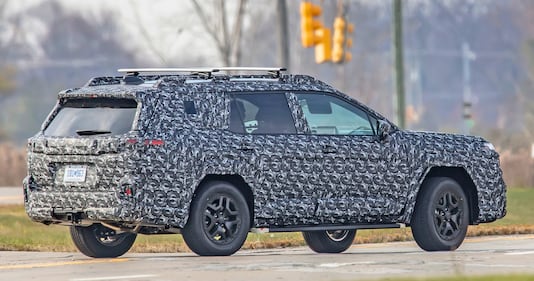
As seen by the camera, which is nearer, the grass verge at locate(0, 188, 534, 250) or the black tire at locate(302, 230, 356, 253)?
the black tire at locate(302, 230, 356, 253)

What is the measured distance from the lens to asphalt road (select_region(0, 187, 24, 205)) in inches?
1166

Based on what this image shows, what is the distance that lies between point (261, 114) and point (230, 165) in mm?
812

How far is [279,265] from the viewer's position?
1478cm

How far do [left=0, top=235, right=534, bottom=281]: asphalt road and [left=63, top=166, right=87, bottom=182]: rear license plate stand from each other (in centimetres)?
74

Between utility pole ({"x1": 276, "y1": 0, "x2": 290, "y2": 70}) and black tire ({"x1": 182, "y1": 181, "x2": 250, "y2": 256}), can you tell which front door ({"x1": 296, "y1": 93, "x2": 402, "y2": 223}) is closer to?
black tire ({"x1": 182, "y1": 181, "x2": 250, "y2": 256})

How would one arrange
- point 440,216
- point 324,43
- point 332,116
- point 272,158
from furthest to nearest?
point 324,43, point 440,216, point 332,116, point 272,158

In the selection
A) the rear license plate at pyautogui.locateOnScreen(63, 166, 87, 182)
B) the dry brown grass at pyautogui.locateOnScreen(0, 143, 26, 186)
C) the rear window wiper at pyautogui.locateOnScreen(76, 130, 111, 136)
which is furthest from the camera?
the dry brown grass at pyautogui.locateOnScreen(0, 143, 26, 186)

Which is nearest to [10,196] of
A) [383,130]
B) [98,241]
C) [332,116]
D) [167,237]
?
[167,237]

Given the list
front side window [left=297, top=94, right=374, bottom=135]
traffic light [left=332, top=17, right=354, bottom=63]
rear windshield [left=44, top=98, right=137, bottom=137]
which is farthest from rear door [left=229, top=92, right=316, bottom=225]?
traffic light [left=332, top=17, right=354, bottom=63]

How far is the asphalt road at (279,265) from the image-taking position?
13.8 meters

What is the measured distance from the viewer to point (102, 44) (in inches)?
3846

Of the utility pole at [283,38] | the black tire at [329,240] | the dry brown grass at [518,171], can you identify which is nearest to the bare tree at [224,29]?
the utility pole at [283,38]

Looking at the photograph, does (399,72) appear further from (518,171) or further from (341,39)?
(341,39)

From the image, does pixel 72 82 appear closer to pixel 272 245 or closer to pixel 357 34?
pixel 357 34
